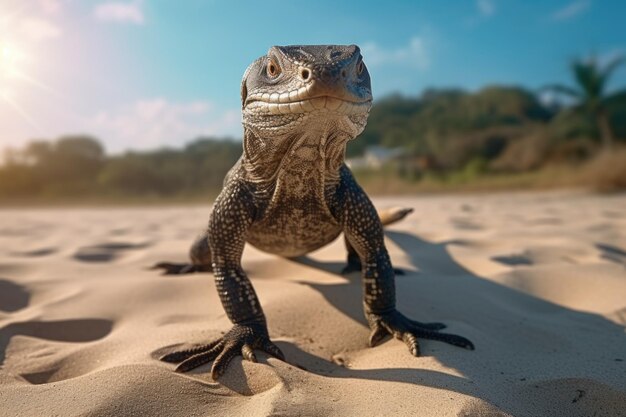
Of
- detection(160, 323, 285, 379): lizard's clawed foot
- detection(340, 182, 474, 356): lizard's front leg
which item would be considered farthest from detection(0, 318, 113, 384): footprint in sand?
detection(340, 182, 474, 356): lizard's front leg

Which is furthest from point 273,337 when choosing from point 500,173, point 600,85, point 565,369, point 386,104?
point 386,104

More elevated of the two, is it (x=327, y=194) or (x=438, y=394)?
(x=327, y=194)

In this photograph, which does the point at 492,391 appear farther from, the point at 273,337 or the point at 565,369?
the point at 273,337

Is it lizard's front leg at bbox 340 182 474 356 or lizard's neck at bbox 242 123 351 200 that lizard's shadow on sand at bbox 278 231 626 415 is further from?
lizard's neck at bbox 242 123 351 200

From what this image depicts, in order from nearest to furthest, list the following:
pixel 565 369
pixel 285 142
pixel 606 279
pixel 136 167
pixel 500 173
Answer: pixel 565 369
pixel 285 142
pixel 606 279
pixel 500 173
pixel 136 167

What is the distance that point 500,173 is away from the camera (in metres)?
33.2

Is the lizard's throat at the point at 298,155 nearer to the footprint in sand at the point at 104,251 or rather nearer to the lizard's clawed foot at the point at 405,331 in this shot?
the lizard's clawed foot at the point at 405,331

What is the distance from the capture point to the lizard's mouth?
7.66 feet

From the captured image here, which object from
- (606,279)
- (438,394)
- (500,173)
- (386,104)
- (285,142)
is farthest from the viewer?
(386,104)

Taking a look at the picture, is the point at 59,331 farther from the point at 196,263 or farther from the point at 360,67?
the point at 360,67

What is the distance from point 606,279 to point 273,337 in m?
2.70

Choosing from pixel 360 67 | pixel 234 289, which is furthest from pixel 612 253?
pixel 234 289

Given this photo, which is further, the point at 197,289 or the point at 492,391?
the point at 197,289

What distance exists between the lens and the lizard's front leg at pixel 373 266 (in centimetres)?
305
